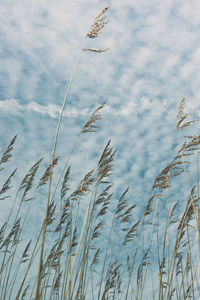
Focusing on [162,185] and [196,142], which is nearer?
[196,142]

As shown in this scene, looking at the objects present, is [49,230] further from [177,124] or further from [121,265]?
[177,124]

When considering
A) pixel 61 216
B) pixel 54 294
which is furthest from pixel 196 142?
pixel 54 294

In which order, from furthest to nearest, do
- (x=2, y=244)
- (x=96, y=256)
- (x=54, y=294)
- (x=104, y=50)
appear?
(x=96, y=256)
(x=2, y=244)
(x=54, y=294)
(x=104, y=50)

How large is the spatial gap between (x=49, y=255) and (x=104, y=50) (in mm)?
2475

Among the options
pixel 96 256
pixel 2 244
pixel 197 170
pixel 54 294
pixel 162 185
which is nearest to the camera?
pixel 197 170

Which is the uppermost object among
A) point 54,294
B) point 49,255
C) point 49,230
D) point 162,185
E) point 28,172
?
point 28,172

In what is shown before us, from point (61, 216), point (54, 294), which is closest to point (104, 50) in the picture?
point (61, 216)

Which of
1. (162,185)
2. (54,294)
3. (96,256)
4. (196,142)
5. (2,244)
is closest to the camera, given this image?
(196,142)

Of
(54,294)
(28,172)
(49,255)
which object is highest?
(28,172)

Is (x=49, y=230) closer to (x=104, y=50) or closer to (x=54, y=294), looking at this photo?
(x=54, y=294)

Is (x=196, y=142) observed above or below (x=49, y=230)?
above

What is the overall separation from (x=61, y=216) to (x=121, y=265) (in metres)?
1.39

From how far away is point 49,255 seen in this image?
335 centimetres

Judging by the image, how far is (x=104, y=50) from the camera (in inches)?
85.8
